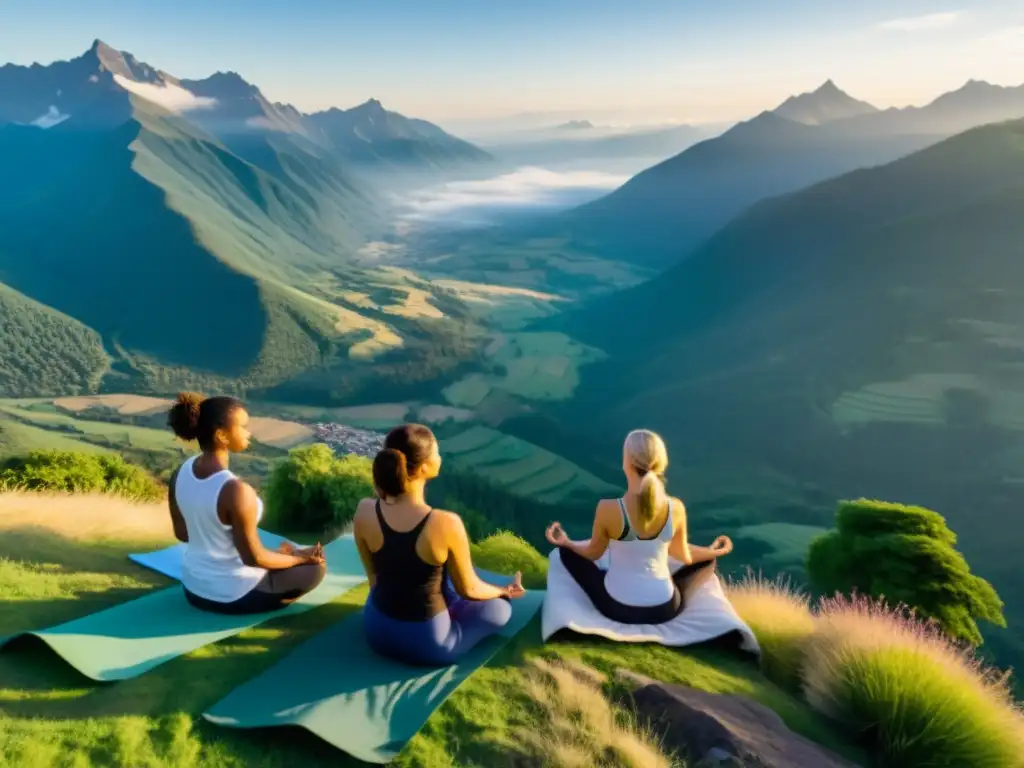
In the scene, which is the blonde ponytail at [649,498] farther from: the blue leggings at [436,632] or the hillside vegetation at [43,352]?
the hillside vegetation at [43,352]

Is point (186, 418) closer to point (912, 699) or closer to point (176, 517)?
point (176, 517)

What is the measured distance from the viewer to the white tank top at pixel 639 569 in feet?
23.8

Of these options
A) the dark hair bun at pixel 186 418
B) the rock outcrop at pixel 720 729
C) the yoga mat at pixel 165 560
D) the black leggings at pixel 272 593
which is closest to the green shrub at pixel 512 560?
the yoga mat at pixel 165 560

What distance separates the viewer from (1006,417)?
113375 millimetres

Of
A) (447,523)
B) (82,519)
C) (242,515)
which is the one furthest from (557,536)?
(82,519)

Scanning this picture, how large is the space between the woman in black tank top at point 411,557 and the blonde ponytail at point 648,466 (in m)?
1.84

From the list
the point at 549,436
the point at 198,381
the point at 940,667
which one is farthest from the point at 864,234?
the point at 940,667

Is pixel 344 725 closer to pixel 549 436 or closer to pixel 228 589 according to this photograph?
pixel 228 589

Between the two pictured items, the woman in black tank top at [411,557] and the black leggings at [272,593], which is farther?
the black leggings at [272,593]

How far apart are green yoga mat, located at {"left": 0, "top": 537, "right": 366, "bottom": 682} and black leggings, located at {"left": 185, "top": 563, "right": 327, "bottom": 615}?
0.07 m

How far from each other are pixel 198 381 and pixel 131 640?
18727cm

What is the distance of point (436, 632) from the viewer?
6.53 m

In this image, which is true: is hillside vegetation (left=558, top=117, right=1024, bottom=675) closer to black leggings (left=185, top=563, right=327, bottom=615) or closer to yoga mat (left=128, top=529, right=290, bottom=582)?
black leggings (left=185, top=563, right=327, bottom=615)

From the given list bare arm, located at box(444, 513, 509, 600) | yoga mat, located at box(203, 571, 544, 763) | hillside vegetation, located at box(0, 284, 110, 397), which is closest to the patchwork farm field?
hillside vegetation, located at box(0, 284, 110, 397)
